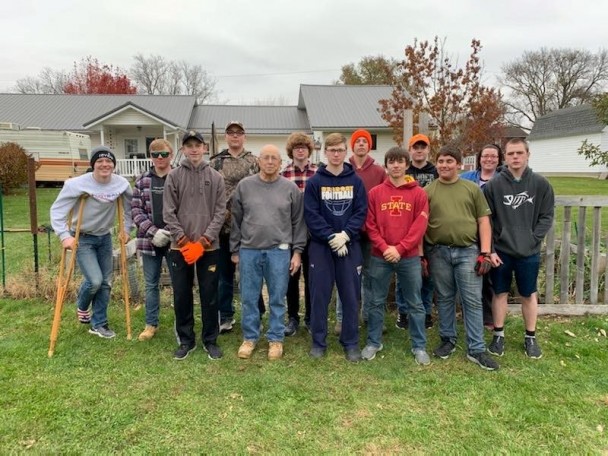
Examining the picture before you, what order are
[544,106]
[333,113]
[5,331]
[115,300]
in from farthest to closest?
[544,106] < [333,113] < [115,300] < [5,331]

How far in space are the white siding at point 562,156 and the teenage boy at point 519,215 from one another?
30049mm

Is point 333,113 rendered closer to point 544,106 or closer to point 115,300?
point 115,300

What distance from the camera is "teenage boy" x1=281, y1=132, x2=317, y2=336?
Answer: 4.40 meters

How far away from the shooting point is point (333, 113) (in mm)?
27859

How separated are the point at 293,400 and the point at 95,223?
8.53ft

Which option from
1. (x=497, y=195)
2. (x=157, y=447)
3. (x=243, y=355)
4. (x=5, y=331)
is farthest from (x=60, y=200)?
(x=497, y=195)

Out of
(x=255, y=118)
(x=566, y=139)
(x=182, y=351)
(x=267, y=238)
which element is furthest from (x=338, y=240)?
(x=566, y=139)

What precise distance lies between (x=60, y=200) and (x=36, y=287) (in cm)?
205

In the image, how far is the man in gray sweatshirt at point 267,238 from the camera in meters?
3.96

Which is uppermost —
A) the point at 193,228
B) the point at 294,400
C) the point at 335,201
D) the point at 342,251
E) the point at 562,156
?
the point at 562,156

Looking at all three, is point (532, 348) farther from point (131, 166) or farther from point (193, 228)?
point (131, 166)

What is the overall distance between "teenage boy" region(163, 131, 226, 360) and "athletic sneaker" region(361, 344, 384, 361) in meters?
1.32

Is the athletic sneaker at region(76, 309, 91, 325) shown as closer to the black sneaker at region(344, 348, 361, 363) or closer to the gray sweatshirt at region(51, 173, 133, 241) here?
the gray sweatshirt at region(51, 173, 133, 241)

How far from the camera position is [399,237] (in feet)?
12.6
